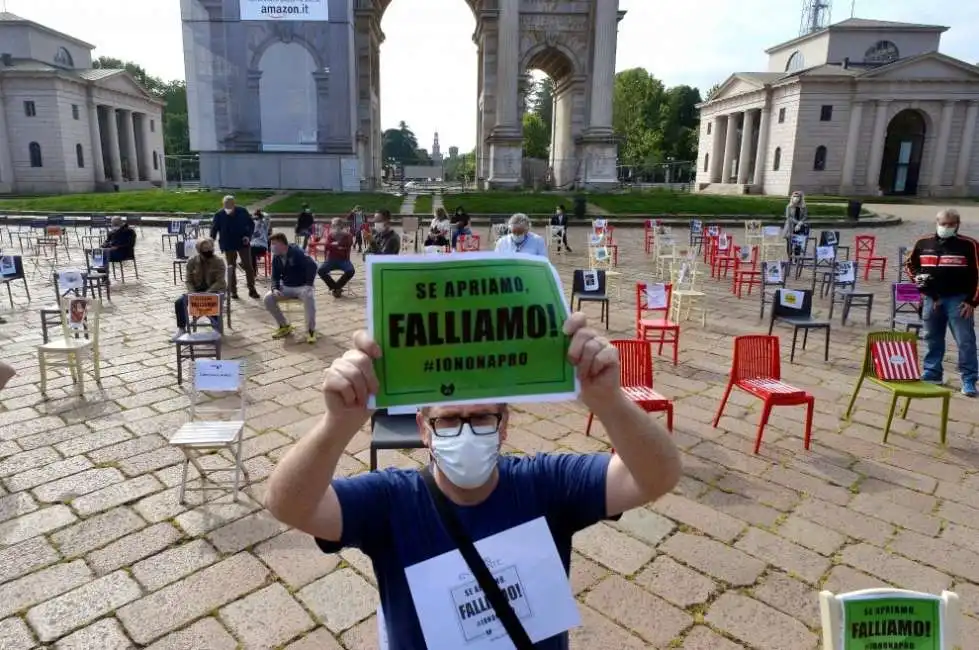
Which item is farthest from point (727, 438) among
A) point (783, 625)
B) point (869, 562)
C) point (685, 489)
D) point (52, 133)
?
point (52, 133)

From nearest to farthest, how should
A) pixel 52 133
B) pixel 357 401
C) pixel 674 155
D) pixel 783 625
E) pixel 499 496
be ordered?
pixel 357 401 < pixel 499 496 < pixel 783 625 < pixel 52 133 < pixel 674 155

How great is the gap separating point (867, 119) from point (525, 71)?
85.9 ft

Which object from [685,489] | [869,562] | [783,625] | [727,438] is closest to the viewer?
[783,625]

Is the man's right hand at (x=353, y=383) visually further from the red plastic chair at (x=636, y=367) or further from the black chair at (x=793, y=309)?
the black chair at (x=793, y=309)

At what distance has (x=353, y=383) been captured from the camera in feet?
4.51

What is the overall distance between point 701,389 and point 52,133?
51870 millimetres

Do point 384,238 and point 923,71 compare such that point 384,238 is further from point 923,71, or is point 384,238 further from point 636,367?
point 923,71

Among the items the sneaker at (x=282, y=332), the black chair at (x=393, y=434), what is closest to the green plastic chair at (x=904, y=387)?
the black chair at (x=393, y=434)

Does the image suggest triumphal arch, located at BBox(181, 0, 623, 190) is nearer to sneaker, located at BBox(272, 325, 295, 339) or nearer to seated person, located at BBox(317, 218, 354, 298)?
seated person, located at BBox(317, 218, 354, 298)

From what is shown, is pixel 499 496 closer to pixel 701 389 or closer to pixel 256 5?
pixel 701 389

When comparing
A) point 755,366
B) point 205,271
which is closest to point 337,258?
point 205,271

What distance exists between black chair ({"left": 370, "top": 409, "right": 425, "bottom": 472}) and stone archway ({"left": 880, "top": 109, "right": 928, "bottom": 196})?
5502cm

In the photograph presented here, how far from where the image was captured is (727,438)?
563 centimetres

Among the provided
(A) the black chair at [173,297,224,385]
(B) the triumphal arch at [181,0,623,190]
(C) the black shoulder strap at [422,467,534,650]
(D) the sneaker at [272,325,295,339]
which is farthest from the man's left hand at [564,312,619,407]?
(B) the triumphal arch at [181,0,623,190]
